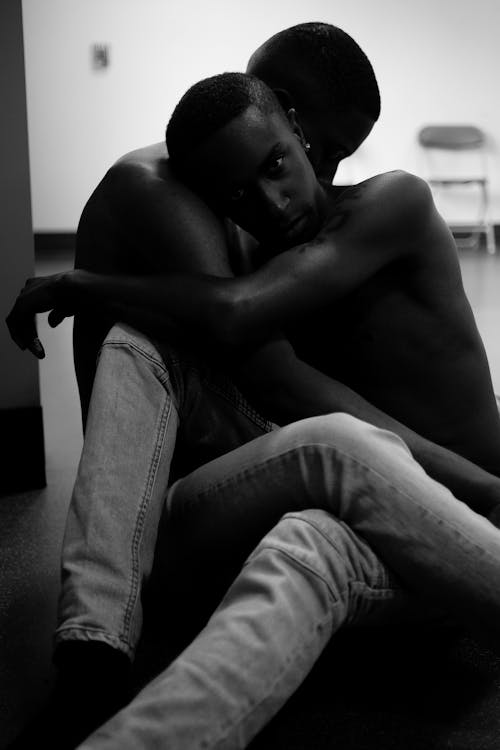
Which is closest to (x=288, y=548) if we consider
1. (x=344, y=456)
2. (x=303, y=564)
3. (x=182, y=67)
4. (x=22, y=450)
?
(x=303, y=564)

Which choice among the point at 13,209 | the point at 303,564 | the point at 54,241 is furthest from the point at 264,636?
the point at 54,241

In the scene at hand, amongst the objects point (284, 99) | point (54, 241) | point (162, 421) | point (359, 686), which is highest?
point (284, 99)

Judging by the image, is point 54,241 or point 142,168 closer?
point 142,168

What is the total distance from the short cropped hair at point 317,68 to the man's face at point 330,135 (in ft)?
0.06

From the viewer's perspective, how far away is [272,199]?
4.23 ft

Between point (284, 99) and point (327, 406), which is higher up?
point (284, 99)

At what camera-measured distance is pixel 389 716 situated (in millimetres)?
1104

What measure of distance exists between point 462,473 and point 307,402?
24 cm

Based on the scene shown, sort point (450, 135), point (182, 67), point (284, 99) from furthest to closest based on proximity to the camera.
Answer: point (450, 135) < point (182, 67) < point (284, 99)

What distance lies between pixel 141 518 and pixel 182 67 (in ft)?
18.5

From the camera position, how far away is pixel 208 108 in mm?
1304

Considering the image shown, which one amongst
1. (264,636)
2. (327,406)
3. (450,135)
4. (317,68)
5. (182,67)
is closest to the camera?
(264,636)

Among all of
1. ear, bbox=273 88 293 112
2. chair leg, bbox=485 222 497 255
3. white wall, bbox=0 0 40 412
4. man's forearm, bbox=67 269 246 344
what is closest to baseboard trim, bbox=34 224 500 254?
chair leg, bbox=485 222 497 255

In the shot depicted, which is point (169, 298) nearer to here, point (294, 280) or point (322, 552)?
point (294, 280)
